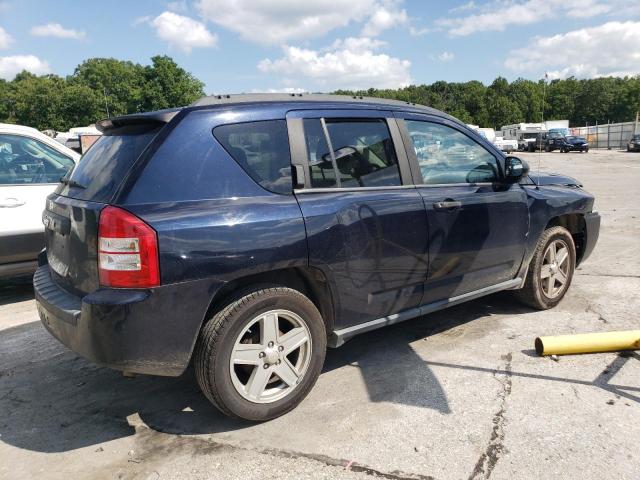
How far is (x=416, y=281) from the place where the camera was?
3.57 metres

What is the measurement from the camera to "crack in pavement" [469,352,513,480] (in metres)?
2.49

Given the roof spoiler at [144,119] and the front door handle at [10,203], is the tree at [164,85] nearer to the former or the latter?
the front door handle at [10,203]

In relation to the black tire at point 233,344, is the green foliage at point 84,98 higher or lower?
higher

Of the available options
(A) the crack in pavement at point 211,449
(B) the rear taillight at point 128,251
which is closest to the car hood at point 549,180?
(A) the crack in pavement at point 211,449

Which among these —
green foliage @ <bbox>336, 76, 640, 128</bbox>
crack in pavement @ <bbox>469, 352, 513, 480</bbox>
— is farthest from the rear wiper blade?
green foliage @ <bbox>336, 76, 640, 128</bbox>

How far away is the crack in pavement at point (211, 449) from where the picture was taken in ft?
8.21

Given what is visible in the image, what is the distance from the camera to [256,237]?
9.04 feet

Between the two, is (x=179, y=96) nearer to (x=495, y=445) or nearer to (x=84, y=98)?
(x=84, y=98)

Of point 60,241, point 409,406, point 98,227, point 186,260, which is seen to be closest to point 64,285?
point 60,241

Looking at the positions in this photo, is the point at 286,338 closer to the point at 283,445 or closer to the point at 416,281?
the point at 283,445

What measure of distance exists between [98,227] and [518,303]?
12.6 feet

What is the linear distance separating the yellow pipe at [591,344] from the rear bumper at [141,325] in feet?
8.04

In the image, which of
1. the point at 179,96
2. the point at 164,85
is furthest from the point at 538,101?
the point at 164,85

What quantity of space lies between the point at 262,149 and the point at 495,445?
2020 mm
